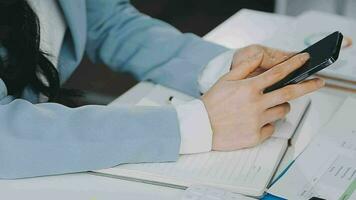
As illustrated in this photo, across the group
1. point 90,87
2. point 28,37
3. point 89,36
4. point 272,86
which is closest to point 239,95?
point 272,86

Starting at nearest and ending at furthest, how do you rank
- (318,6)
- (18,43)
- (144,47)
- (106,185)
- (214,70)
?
(106,185), (18,43), (214,70), (144,47), (318,6)

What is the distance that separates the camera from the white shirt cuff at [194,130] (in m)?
0.76

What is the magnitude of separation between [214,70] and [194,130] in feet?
0.71

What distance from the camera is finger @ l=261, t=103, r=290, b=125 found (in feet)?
2.59

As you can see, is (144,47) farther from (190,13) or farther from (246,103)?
(190,13)

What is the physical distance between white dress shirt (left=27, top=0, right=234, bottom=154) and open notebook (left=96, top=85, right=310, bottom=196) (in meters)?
0.02

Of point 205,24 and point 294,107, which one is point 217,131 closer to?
point 294,107

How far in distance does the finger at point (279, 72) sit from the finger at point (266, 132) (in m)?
0.06

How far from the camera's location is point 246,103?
0.77 metres

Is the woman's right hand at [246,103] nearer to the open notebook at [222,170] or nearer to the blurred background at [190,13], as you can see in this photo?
the open notebook at [222,170]

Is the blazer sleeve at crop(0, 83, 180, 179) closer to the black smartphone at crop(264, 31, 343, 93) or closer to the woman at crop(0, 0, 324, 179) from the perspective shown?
the woman at crop(0, 0, 324, 179)

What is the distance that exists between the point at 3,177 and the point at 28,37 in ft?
0.73

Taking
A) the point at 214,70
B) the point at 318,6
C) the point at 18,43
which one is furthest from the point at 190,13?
the point at 18,43

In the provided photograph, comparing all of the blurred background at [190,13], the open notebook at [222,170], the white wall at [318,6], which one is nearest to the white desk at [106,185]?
the open notebook at [222,170]
